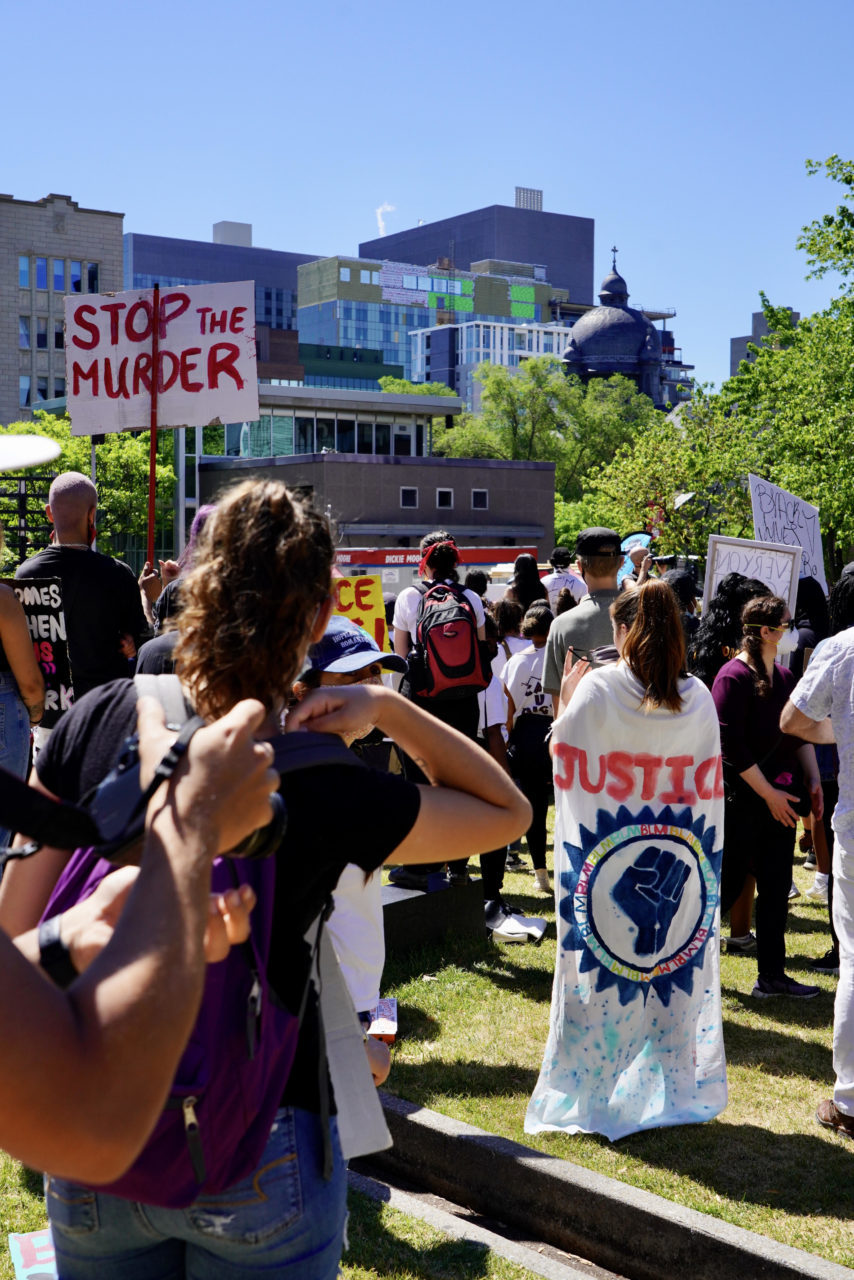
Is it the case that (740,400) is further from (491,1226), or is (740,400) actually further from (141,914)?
(141,914)

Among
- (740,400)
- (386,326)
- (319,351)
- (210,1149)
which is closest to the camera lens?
(210,1149)

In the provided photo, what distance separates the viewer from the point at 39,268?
93.9 m

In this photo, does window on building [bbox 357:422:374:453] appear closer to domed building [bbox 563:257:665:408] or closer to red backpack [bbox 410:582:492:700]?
red backpack [bbox 410:582:492:700]

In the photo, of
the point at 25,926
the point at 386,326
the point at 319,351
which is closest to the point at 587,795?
the point at 25,926

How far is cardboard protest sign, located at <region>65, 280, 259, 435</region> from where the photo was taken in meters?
8.09

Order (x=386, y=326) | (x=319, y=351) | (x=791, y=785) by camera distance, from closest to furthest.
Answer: (x=791, y=785)
(x=319, y=351)
(x=386, y=326)

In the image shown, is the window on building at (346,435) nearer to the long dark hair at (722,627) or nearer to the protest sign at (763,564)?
the protest sign at (763,564)

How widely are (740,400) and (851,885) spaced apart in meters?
34.5

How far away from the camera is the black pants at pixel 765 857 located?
18.8ft

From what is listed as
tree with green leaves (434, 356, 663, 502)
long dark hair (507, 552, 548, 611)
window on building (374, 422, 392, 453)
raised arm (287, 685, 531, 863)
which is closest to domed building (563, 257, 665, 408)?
tree with green leaves (434, 356, 663, 502)

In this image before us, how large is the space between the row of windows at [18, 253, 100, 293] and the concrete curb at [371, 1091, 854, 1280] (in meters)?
97.1

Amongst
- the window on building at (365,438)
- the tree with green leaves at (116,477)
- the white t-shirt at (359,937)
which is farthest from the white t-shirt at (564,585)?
the window on building at (365,438)

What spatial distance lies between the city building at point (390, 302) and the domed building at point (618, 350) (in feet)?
157

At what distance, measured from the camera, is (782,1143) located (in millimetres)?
4270
